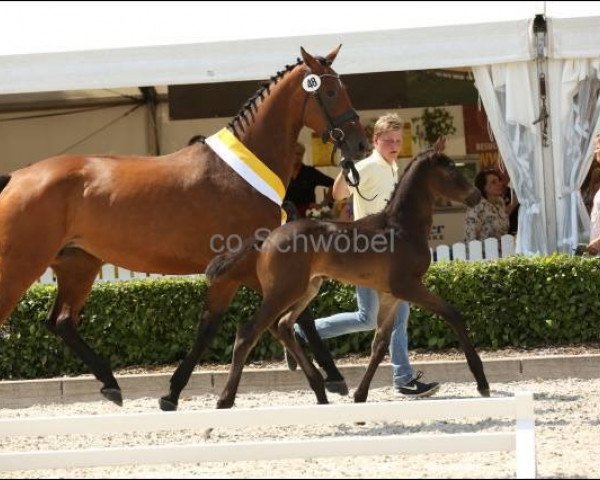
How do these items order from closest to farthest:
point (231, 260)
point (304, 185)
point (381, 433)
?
point (381, 433) < point (231, 260) < point (304, 185)

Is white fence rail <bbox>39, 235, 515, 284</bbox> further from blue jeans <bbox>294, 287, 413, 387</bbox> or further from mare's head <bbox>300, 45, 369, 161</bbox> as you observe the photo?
mare's head <bbox>300, 45, 369, 161</bbox>

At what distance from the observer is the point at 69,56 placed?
10711 millimetres

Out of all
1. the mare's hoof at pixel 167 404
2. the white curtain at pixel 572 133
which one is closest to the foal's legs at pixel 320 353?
the mare's hoof at pixel 167 404

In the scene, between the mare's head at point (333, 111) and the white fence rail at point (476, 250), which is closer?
the mare's head at point (333, 111)

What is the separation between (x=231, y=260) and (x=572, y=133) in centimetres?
437

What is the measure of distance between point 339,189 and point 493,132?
2.55 m

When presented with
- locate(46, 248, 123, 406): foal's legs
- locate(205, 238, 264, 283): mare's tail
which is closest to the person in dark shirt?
locate(46, 248, 123, 406): foal's legs

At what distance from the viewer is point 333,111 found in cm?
795

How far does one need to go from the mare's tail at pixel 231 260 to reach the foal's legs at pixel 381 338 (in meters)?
0.95

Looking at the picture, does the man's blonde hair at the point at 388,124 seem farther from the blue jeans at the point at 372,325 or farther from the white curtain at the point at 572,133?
the white curtain at the point at 572,133

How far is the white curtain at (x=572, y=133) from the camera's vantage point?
10.7m

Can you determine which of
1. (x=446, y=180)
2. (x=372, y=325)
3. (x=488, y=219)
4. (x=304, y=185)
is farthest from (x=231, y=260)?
(x=304, y=185)

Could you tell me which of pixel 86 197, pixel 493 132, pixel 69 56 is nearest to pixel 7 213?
pixel 86 197

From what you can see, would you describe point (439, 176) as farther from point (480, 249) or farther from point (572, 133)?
point (480, 249)
